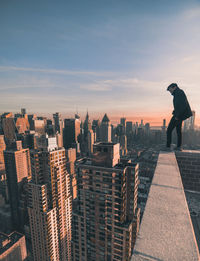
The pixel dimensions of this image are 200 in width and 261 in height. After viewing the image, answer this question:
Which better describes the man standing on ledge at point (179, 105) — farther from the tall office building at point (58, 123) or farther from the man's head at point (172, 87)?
the tall office building at point (58, 123)

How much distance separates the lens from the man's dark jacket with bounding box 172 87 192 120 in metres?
10.1

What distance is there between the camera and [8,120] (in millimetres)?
148375

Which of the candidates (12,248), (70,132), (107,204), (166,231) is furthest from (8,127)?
(166,231)

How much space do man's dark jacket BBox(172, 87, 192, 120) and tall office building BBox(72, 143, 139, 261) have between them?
11.4 m

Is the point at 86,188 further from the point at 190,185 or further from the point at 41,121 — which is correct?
the point at 41,121

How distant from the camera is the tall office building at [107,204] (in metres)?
19.9

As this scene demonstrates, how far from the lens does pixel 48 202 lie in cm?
3641

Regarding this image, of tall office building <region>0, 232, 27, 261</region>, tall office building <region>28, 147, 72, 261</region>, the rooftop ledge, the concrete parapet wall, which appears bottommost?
tall office building <region>0, 232, 27, 261</region>

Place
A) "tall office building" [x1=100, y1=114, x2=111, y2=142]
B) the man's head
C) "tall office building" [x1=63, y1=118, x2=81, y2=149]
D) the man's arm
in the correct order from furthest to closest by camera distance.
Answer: "tall office building" [x1=100, y1=114, x2=111, y2=142]
"tall office building" [x1=63, y1=118, x2=81, y2=149]
the man's head
the man's arm

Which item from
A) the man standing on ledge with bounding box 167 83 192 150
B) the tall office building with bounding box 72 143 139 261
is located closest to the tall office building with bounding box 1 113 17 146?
the tall office building with bounding box 72 143 139 261

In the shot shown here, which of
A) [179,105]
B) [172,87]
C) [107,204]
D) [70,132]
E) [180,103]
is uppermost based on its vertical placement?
[172,87]

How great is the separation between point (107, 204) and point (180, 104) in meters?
17.9

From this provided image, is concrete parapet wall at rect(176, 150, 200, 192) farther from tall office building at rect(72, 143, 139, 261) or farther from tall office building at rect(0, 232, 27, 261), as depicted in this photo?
tall office building at rect(0, 232, 27, 261)

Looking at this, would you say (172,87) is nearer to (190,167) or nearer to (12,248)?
(190,167)
